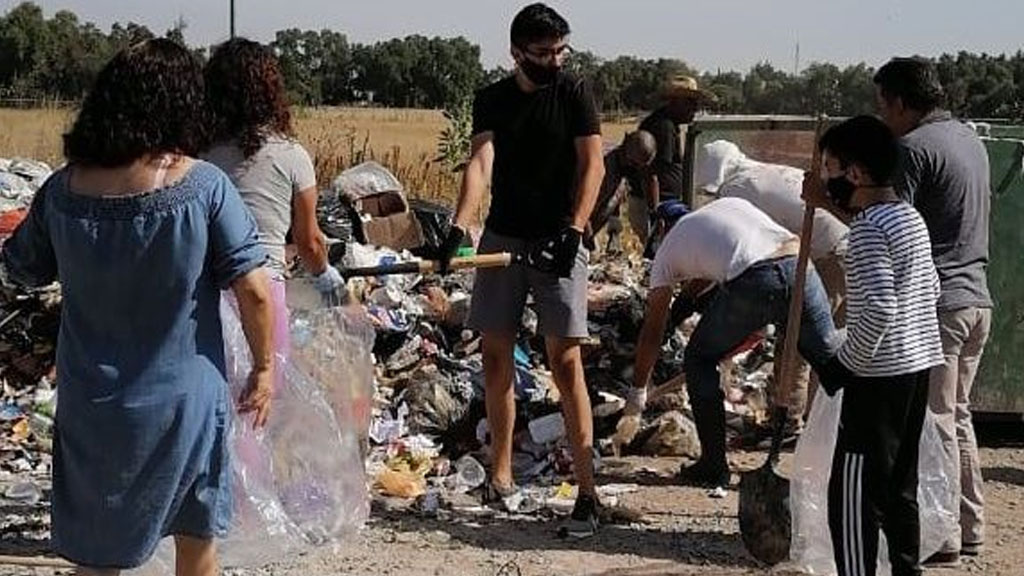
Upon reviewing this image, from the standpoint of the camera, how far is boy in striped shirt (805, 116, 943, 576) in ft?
14.4

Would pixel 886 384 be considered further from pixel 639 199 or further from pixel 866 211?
pixel 639 199

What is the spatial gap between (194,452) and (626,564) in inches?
84.7

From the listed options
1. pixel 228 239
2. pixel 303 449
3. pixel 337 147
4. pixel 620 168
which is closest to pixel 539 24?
pixel 303 449

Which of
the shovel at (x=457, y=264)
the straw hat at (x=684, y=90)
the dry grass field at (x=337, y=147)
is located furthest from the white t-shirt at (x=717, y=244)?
the dry grass field at (x=337, y=147)

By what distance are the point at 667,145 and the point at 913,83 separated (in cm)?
566

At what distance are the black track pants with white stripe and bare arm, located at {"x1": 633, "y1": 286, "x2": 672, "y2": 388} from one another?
1.76 metres

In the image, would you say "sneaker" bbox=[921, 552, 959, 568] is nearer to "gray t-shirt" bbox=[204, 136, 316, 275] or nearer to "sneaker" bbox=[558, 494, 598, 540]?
"sneaker" bbox=[558, 494, 598, 540]

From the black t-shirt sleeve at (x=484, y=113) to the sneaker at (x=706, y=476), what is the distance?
1757mm

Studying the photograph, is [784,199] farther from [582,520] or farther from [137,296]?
[137,296]

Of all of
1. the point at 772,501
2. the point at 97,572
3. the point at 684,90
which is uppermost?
the point at 684,90

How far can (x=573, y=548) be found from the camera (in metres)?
5.37

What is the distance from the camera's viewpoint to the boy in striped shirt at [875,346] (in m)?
4.39

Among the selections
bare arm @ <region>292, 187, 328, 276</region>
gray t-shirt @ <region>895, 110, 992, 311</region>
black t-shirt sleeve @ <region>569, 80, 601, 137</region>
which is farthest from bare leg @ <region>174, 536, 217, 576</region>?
gray t-shirt @ <region>895, 110, 992, 311</region>

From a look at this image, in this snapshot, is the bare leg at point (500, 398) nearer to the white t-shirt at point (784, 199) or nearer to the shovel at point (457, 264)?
the shovel at point (457, 264)
